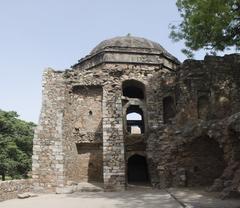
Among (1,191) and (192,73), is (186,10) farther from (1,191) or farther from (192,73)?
(1,191)

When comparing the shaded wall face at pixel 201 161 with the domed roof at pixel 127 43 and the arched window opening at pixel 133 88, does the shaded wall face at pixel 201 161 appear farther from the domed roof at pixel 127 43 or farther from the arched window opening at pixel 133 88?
the domed roof at pixel 127 43

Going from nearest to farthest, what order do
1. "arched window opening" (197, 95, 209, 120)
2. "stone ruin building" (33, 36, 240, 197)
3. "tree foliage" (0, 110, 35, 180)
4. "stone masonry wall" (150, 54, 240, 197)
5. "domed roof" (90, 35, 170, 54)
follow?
1. "stone masonry wall" (150, 54, 240, 197)
2. "stone ruin building" (33, 36, 240, 197)
3. "arched window opening" (197, 95, 209, 120)
4. "domed roof" (90, 35, 170, 54)
5. "tree foliage" (0, 110, 35, 180)

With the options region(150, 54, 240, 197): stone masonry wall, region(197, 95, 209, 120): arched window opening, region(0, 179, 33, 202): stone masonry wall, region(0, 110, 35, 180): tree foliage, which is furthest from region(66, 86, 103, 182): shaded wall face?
region(0, 110, 35, 180): tree foliage

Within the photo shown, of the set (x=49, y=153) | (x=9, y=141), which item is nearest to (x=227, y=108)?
(x=49, y=153)

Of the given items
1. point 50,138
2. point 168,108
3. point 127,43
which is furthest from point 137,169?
point 127,43

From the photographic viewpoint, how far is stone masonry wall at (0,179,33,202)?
495 inches

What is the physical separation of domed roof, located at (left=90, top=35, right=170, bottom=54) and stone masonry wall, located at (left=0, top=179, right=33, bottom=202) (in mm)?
9239

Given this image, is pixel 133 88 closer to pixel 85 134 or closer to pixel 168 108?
pixel 168 108

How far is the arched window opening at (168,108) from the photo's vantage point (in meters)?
18.4

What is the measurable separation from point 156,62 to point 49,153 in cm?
848

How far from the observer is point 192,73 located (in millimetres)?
17656

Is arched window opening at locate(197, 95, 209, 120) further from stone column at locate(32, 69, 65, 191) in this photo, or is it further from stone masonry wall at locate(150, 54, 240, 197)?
stone column at locate(32, 69, 65, 191)

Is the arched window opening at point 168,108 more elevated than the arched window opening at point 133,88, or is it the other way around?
the arched window opening at point 133,88

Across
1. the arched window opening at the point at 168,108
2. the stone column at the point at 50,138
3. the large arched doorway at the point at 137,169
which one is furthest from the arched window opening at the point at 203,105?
the stone column at the point at 50,138
